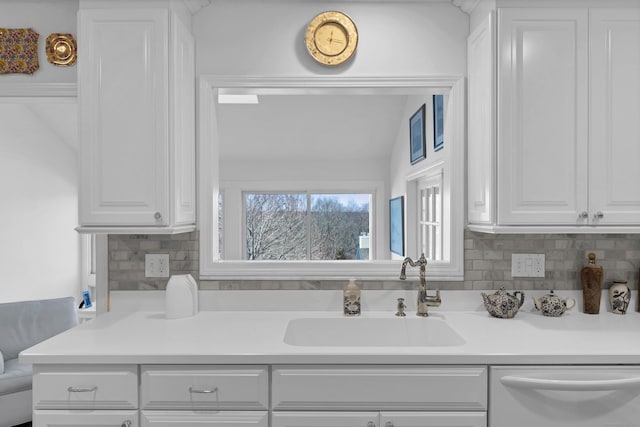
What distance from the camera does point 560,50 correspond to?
187 centimetres

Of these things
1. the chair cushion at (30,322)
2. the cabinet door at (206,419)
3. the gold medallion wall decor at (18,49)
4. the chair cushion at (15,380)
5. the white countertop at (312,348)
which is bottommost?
the chair cushion at (15,380)

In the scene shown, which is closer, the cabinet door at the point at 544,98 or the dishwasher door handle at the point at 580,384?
the dishwasher door handle at the point at 580,384

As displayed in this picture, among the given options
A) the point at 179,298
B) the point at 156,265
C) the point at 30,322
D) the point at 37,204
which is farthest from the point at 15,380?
the point at 37,204

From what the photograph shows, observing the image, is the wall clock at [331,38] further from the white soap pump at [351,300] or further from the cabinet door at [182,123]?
the white soap pump at [351,300]

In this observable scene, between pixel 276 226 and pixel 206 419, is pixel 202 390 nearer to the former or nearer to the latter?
pixel 206 419

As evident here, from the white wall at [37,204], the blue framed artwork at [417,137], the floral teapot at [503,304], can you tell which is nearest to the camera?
the floral teapot at [503,304]

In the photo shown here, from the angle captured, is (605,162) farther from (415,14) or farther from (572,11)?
(415,14)

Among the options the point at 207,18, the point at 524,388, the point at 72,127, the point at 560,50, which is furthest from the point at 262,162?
the point at 524,388

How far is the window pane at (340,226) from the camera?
16.6 feet

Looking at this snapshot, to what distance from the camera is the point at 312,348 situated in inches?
64.2

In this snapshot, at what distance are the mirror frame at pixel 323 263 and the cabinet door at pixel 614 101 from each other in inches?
21.3

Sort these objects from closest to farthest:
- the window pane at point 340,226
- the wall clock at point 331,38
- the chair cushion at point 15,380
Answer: the wall clock at point 331,38 → the chair cushion at point 15,380 → the window pane at point 340,226

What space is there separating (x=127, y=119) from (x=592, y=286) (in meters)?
2.13

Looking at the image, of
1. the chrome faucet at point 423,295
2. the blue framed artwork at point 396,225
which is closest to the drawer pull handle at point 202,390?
the chrome faucet at point 423,295
